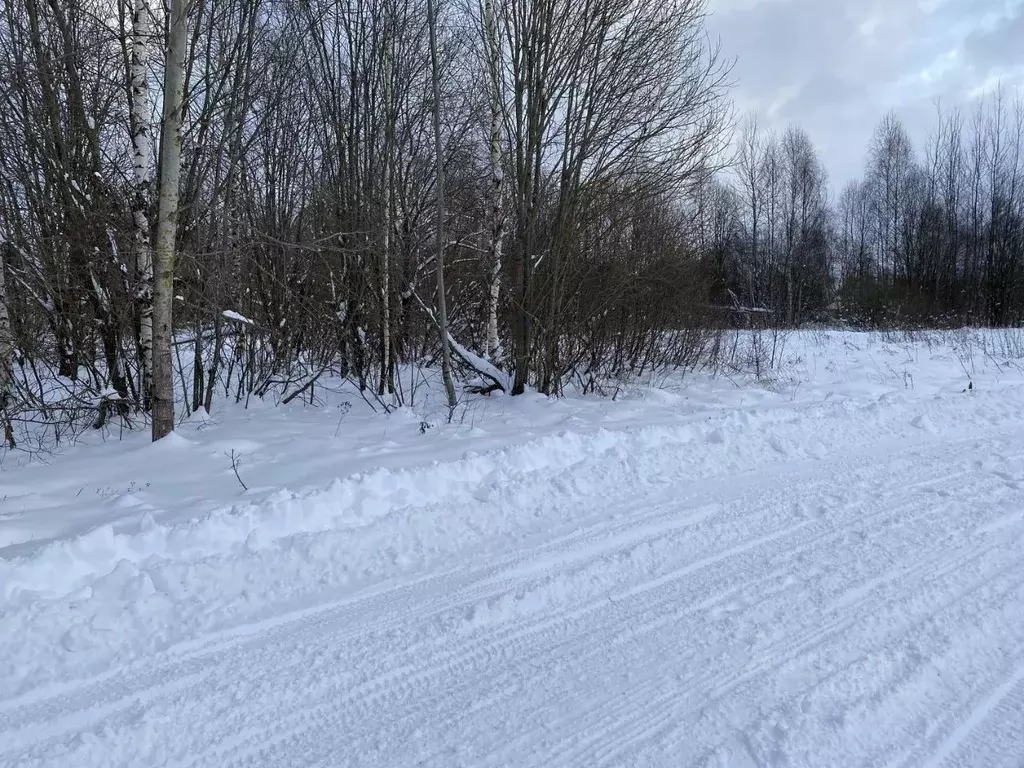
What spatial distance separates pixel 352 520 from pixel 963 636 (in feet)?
11.6

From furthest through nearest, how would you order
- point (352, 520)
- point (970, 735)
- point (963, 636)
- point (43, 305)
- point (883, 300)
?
point (883, 300), point (43, 305), point (352, 520), point (963, 636), point (970, 735)

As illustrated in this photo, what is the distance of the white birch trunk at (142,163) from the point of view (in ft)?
21.6

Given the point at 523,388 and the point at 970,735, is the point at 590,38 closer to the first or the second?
the point at 523,388

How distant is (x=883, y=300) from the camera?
98.6 feet

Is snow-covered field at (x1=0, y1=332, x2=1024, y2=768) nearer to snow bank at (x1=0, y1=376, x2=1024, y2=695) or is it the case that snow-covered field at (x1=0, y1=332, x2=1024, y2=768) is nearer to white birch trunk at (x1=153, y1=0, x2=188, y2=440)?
snow bank at (x1=0, y1=376, x2=1024, y2=695)

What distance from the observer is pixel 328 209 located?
30.8 feet

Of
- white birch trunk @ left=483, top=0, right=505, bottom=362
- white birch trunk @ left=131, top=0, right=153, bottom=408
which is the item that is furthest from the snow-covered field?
white birch trunk @ left=483, top=0, right=505, bottom=362

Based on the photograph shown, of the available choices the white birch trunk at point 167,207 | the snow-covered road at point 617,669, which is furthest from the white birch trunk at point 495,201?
the snow-covered road at point 617,669

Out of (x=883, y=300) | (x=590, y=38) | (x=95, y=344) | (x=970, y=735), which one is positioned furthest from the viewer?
(x=883, y=300)

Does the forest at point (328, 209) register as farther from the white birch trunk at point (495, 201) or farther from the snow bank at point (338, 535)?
the snow bank at point (338, 535)

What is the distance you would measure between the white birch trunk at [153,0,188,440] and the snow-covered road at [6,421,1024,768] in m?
3.96

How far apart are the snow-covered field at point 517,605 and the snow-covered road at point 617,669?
0.04 ft

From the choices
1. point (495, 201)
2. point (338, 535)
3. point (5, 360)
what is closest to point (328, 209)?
point (495, 201)

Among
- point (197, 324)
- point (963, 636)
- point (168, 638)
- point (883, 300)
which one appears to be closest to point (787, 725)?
point (963, 636)
